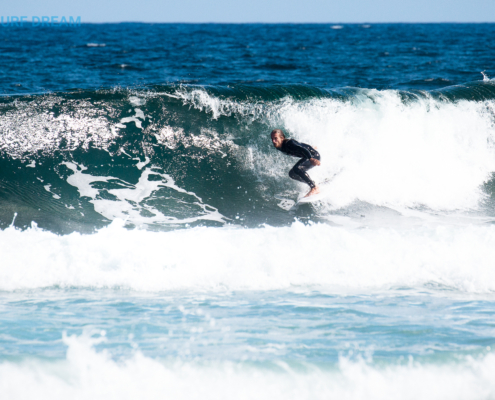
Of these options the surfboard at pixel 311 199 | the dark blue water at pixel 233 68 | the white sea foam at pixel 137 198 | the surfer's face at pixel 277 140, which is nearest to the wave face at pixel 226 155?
the white sea foam at pixel 137 198

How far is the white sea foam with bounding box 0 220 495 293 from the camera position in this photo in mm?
5512

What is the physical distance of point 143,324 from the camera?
4441 millimetres

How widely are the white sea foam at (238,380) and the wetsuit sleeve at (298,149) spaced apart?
447 centimetres

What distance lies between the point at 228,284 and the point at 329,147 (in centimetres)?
496

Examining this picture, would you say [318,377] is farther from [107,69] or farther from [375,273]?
[107,69]

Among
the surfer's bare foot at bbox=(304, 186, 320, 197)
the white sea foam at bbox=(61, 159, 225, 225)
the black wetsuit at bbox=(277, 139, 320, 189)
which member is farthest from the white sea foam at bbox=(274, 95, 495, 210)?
the white sea foam at bbox=(61, 159, 225, 225)

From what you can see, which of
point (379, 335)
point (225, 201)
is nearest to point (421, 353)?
point (379, 335)

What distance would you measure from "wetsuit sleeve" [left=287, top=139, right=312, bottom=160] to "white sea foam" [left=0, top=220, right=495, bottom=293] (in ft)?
5.55

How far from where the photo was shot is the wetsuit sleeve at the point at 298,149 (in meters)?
7.64

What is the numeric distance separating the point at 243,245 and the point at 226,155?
3744mm

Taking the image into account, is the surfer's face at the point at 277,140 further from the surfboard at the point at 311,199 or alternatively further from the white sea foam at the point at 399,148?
the white sea foam at the point at 399,148

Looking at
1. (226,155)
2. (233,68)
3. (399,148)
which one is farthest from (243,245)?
(233,68)

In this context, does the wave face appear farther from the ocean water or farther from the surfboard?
the surfboard

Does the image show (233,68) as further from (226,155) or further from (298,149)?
(298,149)
